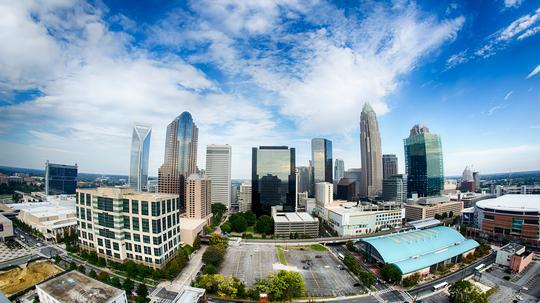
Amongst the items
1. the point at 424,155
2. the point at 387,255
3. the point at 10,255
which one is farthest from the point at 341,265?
the point at 424,155

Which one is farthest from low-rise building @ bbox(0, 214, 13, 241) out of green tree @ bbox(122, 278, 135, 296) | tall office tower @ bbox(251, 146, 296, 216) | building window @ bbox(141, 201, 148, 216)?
tall office tower @ bbox(251, 146, 296, 216)

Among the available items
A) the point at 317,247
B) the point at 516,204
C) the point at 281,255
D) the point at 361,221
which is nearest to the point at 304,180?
the point at 361,221

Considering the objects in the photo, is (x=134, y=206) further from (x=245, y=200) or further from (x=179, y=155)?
(x=245, y=200)

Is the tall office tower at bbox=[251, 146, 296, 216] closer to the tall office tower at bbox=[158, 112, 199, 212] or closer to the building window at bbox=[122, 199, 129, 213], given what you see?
the tall office tower at bbox=[158, 112, 199, 212]

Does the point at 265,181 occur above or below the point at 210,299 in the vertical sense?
above

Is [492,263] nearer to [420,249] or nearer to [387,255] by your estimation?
[420,249]

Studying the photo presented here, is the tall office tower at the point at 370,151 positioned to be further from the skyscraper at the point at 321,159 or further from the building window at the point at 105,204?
the building window at the point at 105,204
